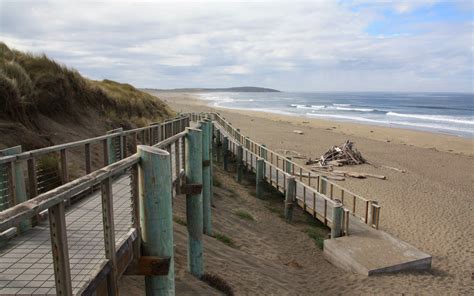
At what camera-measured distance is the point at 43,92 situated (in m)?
12.2

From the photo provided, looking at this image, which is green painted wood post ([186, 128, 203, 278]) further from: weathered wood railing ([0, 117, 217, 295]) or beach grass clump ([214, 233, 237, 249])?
weathered wood railing ([0, 117, 217, 295])

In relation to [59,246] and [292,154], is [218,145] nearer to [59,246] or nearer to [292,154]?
[292,154]

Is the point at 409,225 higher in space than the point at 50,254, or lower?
lower

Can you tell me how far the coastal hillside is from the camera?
9.75 meters

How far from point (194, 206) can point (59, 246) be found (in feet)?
14.4

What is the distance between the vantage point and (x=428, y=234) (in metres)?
11.3

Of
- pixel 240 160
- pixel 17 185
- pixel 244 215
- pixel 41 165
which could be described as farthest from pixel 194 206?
pixel 240 160

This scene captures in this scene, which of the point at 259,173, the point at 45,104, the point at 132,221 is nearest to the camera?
the point at 132,221

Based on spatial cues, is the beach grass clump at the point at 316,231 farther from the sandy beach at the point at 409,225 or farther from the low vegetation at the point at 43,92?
the low vegetation at the point at 43,92

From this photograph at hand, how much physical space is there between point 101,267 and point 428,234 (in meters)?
10.8

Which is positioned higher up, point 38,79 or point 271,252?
point 38,79

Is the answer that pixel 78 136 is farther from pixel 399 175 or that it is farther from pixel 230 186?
pixel 399 175

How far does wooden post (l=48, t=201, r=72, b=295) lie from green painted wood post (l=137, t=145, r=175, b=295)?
104 cm

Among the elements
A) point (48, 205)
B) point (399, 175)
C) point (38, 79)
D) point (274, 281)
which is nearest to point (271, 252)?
point (274, 281)
